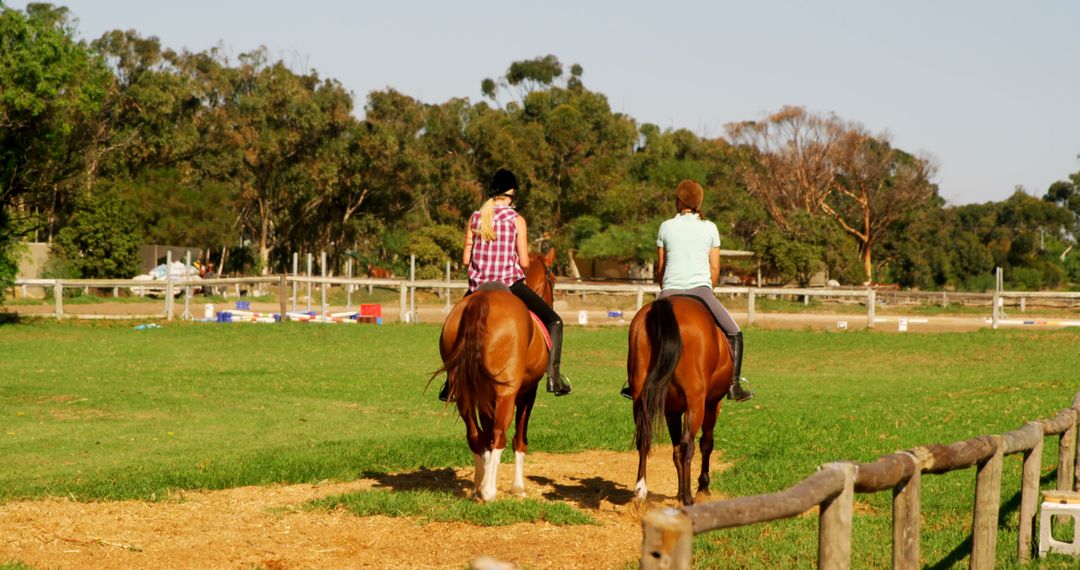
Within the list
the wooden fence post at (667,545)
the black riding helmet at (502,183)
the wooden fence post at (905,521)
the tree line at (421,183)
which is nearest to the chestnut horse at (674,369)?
the black riding helmet at (502,183)

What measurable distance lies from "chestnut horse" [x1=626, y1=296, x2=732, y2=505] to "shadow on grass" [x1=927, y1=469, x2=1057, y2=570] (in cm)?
214

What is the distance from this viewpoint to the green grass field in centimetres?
1002

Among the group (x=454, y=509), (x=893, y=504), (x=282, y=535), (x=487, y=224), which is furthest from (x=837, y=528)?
(x=487, y=224)

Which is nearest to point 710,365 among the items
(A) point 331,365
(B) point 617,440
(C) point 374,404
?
(B) point 617,440

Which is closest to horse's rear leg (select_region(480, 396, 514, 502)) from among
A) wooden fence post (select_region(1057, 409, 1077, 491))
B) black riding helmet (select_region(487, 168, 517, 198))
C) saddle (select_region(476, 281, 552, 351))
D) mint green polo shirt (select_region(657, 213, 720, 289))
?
saddle (select_region(476, 281, 552, 351))

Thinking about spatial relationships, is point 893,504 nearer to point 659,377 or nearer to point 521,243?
point 659,377

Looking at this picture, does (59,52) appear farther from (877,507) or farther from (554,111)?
(554,111)

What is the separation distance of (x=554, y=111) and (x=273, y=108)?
20384mm

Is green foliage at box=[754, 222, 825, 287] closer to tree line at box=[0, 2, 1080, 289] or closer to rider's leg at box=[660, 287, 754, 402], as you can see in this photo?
tree line at box=[0, 2, 1080, 289]

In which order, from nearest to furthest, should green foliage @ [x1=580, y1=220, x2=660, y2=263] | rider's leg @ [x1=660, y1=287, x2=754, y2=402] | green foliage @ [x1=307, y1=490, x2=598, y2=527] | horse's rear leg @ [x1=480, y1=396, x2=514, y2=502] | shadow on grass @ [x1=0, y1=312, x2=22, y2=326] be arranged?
green foliage @ [x1=307, y1=490, x2=598, y2=527], horse's rear leg @ [x1=480, y1=396, x2=514, y2=502], rider's leg @ [x1=660, y1=287, x2=754, y2=402], shadow on grass @ [x1=0, y1=312, x2=22, y2=326], green foliage @ [x1=580, y1=220, x2=660, y2=263]

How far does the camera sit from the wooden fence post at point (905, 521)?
591 centimetres

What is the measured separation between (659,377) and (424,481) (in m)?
3.05

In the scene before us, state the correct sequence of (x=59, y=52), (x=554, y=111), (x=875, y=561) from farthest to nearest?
(x=554, y=111) → (x=59, y=52) → (x=875, y=561)

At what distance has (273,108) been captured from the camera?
68875 millimetres
